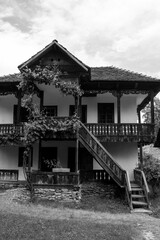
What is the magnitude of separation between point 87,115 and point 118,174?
5.84 m

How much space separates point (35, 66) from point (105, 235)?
1066cm

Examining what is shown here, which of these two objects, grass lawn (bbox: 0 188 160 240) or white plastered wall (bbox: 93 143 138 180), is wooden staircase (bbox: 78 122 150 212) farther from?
white plastered wall (bbox: 93 143 138 180)

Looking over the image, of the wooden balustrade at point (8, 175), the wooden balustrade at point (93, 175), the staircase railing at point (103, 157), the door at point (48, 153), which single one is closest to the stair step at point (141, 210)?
the staircase railing at point (103, 157)

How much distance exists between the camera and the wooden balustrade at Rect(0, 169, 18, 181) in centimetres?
1707

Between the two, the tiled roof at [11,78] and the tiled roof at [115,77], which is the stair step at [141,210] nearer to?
the tiled roof at [115,77]

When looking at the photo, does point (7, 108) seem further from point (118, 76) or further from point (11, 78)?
point (118, 76)

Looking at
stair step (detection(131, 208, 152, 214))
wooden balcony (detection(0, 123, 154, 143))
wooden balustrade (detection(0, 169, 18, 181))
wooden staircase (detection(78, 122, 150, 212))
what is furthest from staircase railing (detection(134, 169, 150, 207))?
wooden balustrade (detection(0, 169, 18, 181))

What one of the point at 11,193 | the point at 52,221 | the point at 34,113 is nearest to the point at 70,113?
the point at 34,113

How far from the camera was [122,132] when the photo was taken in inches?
642

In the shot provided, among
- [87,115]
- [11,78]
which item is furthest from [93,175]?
[11,78]

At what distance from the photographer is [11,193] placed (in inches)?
564

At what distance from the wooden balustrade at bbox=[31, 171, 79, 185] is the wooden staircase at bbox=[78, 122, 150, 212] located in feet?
5.43

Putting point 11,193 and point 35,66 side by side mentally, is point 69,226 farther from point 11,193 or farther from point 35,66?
point 35,66

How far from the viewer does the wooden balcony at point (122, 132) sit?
16250 mm
